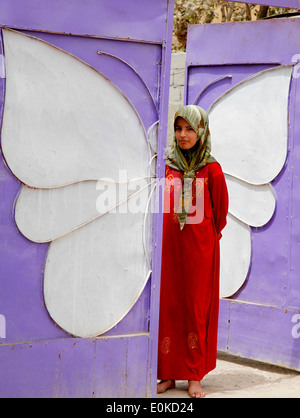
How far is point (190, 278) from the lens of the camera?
448 centimetres

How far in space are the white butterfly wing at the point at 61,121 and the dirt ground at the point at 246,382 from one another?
4.95ft

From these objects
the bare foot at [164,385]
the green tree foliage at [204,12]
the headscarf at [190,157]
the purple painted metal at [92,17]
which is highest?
the green tree foliage at [204,12]

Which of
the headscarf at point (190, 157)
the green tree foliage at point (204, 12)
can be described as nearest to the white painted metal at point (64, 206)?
the headscarf at point (190, 157)

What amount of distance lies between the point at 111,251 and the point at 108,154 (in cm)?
49

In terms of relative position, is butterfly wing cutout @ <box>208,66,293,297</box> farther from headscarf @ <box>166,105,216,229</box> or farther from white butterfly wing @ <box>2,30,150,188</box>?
white butterfly wing @ <box>2,30,150,188</box>

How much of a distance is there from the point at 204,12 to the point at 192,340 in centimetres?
587

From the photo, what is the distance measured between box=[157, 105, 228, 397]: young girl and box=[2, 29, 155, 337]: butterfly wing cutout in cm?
49

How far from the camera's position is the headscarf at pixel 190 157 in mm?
4422

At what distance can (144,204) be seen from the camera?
4.04 m

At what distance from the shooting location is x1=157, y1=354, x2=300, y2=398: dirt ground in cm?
462

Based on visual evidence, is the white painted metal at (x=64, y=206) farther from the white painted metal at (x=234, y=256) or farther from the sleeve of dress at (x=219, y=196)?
the white painted metal at (x=234, y=256)

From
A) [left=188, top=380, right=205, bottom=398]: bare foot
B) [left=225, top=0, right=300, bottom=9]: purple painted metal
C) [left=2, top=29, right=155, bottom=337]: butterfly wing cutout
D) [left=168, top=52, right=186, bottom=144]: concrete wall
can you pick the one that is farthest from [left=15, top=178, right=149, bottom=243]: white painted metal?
[left=168, top=52, right=186, bottom=144]: concrete wall

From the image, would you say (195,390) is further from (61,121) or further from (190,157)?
(61,121)

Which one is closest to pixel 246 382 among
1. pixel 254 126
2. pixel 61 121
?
pixel 254 126
